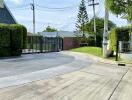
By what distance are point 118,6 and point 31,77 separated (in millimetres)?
11360

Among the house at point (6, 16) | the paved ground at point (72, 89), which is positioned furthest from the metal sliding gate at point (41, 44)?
the paved ground at point (72, 89)

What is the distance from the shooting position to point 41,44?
35125 mm

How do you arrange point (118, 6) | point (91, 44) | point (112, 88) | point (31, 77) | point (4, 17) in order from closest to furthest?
1. point (112, 88)
2. point (31, 77)
3. point (118, 6)
4. point (4, 17)
5. point (91, 44)

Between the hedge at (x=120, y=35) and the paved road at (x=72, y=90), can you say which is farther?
the hedge at (x=120, y=35)

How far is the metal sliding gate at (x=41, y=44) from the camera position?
33.8 metres

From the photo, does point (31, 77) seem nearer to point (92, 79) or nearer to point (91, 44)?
point (92, 79)

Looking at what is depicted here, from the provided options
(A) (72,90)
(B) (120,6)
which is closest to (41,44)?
(B) (120,6)

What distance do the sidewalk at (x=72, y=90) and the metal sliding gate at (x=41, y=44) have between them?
18968 mm

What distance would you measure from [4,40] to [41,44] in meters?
11.6

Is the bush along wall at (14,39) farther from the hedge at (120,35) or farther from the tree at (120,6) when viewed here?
the hedge at (120,35)

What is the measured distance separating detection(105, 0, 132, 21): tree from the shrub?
26.0ft

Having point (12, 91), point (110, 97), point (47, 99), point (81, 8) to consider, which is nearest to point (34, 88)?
point (12, 91)

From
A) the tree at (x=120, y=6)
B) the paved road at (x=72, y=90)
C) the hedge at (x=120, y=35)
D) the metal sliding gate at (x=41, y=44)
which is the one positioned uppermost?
the tree at (x=120, y=6)

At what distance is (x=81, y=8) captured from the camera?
6788 centimetres
